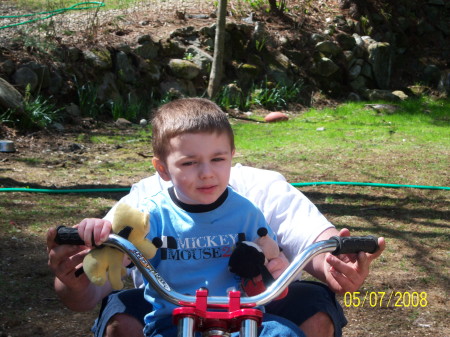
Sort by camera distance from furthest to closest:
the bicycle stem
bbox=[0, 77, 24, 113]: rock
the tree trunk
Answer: the tree trunk
bbox=[0, 77, 24, 113]: rock
the bicycle stem

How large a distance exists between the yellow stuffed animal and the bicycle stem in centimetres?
6

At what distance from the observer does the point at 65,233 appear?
1858 millimetres

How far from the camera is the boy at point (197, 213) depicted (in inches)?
78.7

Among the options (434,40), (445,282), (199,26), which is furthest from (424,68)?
(445,282)

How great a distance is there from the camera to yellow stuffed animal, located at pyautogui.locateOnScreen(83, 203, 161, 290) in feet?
6.07

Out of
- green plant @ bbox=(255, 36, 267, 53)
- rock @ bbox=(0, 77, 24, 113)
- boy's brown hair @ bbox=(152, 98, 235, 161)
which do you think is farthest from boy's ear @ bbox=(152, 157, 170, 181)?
green plant @ bbox=(255, 36, 267, 53)

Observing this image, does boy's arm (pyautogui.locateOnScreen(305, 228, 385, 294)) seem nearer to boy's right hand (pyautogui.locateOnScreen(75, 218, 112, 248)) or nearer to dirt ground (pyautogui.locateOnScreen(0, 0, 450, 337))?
boy's right hand (pyautogui.locateOnScreen(75, 218, 112, 248))

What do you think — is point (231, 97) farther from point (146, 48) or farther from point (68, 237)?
point (68, 237)

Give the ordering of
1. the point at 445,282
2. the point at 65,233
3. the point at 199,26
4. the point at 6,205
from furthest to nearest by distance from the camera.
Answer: the point at 199,26 < the point at 6,205 < the point at 445,282 < the point at 65,233

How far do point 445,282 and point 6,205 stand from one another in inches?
135

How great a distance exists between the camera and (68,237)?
1.86 metres

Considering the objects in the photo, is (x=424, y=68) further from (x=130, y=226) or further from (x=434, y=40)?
(x=130, y=226)
